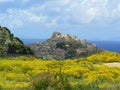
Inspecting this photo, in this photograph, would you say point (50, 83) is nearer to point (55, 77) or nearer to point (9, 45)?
point (55, 77)

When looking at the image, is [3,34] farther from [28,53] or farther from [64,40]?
[64,40]

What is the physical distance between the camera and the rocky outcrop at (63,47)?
5932 centimetres

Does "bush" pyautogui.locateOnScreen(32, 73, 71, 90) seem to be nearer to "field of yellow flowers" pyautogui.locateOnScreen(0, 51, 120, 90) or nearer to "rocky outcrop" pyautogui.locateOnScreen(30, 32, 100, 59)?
"field of yellow flowers" pyautogui.locateOnScreen(0, 51, 120, 90)

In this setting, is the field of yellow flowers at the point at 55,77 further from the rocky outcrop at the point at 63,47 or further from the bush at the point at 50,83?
the rocky outcrop at the point at 63,47

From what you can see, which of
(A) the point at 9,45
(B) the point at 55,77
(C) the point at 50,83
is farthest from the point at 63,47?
(C) the point at 50,83

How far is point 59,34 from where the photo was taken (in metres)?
69.6

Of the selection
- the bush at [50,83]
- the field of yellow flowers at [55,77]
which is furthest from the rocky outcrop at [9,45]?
the bush at [50,83]

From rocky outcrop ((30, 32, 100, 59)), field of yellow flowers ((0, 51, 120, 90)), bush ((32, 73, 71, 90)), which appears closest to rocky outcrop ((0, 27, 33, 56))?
rocky outcrop ((30, 32, 100, 59))

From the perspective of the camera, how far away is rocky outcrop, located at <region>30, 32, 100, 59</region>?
59.3m

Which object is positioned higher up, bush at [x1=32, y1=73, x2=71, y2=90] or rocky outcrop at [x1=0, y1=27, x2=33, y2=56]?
rocky outcrop at [x1=0, y1=27, x2=33, y2=56]

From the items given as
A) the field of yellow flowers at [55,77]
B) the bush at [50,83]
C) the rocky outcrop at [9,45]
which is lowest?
the field of yellow flowers at [55,77]

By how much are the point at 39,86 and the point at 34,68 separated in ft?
41.4

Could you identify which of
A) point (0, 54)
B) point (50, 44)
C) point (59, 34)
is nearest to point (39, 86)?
point (0, 54)

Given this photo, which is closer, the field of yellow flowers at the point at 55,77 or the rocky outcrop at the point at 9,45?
the field of yellow flowers at the point at 55,77
